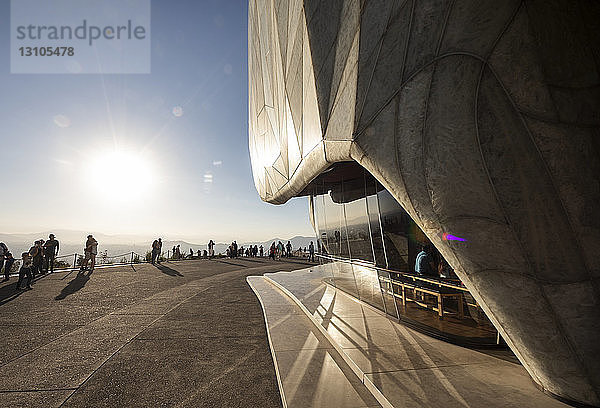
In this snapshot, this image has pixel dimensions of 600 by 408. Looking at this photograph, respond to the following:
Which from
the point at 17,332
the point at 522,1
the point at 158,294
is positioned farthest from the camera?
the point at 158,294

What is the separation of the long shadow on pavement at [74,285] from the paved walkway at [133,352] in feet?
0.59

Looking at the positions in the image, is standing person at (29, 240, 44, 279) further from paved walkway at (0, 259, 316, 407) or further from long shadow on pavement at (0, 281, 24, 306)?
paved walkway at (0, 259, 316, 407)

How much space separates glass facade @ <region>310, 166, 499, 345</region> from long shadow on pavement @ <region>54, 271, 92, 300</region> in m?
9.73

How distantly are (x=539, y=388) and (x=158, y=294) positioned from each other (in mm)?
11925

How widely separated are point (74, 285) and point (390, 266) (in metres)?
13.4

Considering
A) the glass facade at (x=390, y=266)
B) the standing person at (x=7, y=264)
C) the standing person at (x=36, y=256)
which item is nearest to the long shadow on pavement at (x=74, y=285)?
the standing person at (x=36, y=256)

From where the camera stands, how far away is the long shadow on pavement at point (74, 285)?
11.4 m

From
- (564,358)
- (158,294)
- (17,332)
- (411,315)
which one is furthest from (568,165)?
(158,294)

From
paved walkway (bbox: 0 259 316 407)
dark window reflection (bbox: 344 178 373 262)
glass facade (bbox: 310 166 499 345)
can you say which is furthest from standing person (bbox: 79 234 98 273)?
dark window reflection (bbox: 344 178 373 262)

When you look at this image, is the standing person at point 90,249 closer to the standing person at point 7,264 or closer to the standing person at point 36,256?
the standing person at point 36,256

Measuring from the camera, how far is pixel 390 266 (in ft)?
23.7

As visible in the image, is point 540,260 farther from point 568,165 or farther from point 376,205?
point 376,205

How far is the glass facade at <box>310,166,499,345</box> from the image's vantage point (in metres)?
5.48

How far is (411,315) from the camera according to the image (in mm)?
6477
